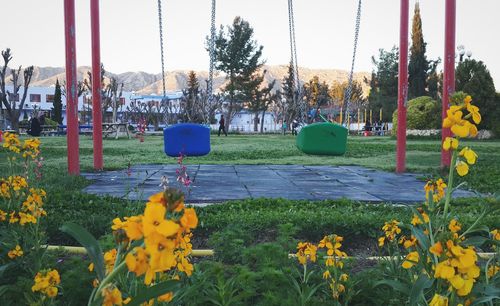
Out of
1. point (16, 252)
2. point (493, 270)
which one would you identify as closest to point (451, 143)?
point (493, 270)

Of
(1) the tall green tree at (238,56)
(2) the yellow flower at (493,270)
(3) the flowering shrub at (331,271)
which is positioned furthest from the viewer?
(1) the tall green tree at (238,56)

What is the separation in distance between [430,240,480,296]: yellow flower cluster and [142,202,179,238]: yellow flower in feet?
2.12

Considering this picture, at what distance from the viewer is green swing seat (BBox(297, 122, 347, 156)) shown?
240 inches

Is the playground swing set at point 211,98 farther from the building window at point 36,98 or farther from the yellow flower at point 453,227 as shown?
the building window at point 36,98

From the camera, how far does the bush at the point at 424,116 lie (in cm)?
2677

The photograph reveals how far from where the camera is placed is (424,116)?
2714cm

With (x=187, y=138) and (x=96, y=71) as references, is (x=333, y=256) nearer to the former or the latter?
(x=187, y=138)

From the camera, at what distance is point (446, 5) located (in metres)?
7.90

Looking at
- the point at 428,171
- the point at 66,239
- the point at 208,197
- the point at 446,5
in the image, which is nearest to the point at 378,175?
the point at 428,171

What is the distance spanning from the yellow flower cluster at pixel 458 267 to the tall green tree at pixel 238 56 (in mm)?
54083

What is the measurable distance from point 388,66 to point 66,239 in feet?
184

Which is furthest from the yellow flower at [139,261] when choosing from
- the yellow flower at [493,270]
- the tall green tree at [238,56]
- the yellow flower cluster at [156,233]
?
the tall green tree at [238,56]

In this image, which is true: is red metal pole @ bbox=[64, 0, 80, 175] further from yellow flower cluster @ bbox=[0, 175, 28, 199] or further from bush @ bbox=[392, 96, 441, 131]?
bush @ bbox=[392, 96, 441, 131]

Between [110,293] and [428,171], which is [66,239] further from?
[428,171]
